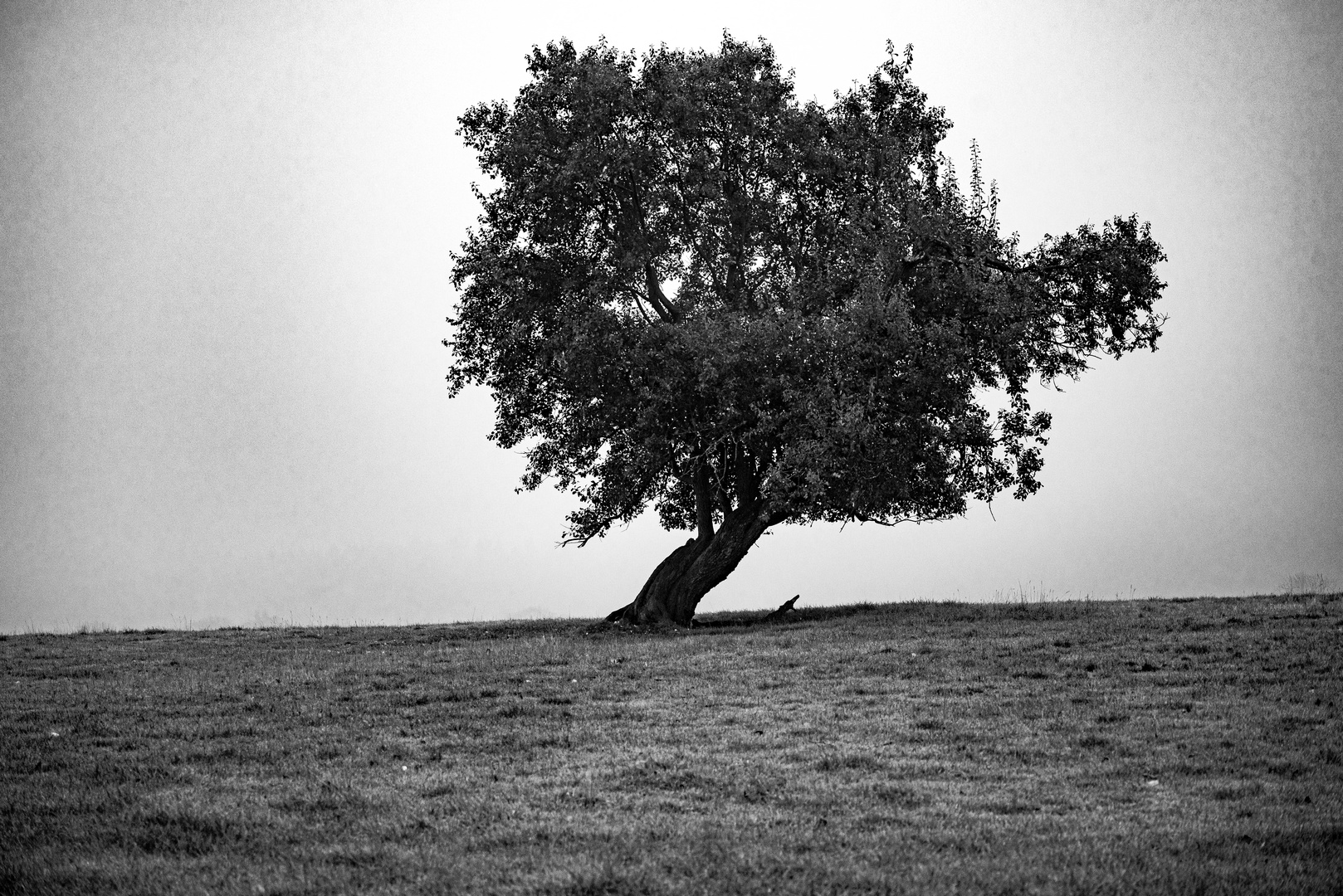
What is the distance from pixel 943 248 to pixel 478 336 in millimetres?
14810

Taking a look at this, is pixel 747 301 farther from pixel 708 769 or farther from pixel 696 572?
pixel 708 769

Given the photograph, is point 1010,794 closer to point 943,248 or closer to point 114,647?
point 943,248

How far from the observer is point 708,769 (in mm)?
14773

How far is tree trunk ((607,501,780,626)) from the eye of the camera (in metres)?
34.7

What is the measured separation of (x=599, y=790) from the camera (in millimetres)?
13953

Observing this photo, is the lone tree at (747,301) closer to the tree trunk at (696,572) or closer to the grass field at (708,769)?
the tree trunk at (696,572)

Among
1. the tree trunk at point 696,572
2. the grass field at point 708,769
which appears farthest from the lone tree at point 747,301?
the grass field at point 708,769

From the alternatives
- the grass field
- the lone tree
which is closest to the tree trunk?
the lone tree

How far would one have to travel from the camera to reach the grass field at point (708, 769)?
11016mm

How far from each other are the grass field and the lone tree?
24.1 feet

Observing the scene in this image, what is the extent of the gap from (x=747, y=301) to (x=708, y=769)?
22.5m

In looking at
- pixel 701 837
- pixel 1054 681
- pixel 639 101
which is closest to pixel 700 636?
pixel 1054 681

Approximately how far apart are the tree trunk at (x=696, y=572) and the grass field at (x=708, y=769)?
7388 millimetres

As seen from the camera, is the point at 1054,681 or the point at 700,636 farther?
the point at 700,636
